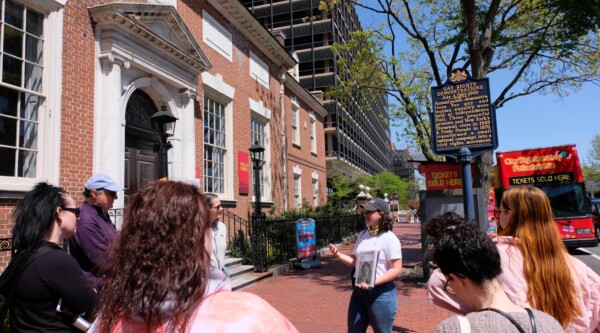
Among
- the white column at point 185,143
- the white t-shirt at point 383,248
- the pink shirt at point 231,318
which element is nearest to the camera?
the pink shirt at point 231,318

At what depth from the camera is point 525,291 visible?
2180 millimetres

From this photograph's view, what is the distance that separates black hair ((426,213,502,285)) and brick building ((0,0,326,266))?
1319mm

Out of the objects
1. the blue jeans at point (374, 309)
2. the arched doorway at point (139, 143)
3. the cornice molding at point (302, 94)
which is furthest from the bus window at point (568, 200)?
the arched doorway at point (139, 143)

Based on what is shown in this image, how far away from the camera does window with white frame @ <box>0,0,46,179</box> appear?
20.4 ft

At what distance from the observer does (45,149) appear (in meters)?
6.69

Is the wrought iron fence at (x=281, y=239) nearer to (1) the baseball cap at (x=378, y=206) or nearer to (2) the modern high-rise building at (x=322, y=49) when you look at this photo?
(1) the baseball cap at (x=378, y=206)

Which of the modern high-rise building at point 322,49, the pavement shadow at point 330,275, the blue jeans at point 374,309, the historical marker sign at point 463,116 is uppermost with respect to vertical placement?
the modern high-rise building at point 322,49

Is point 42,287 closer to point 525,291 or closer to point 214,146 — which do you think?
point 525,291

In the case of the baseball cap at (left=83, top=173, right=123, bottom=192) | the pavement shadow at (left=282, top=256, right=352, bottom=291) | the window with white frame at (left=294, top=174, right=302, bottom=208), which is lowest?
the pavement shadow at (left=282, top=256, right=352, bottom=291)

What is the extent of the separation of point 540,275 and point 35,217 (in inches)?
111

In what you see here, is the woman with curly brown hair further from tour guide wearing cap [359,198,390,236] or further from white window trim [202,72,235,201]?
white window trim [202,72,235,201]

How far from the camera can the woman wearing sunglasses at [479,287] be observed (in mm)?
1441

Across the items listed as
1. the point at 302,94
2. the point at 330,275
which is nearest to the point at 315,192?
the point at 302,94

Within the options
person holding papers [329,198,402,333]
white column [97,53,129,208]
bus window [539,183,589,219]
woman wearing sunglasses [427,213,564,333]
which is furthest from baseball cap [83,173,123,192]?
bus window [539,183,589,219]
